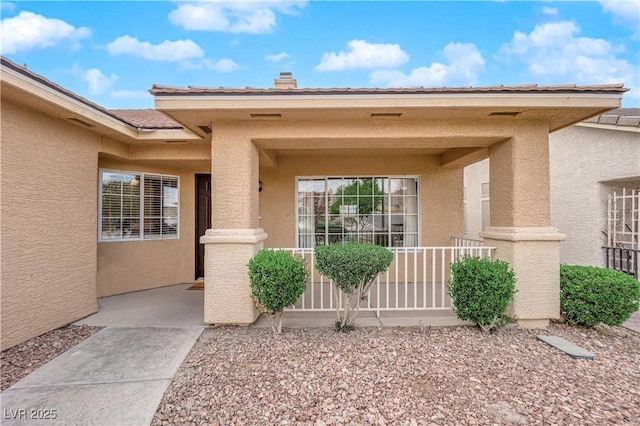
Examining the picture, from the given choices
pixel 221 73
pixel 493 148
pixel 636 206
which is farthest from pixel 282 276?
pixel 221 73

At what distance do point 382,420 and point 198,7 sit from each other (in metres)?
10.4

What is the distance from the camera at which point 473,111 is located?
453cm

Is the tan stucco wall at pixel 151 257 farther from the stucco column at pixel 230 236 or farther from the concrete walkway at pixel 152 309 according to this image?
the stucco column at pixel 230 236

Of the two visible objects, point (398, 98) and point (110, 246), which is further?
point (110, 246)

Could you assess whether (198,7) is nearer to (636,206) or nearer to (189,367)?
(189,367)

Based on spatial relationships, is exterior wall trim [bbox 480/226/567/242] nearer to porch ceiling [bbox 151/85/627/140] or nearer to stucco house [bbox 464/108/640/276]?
porch ceiling [bbox 151/85/627/140]

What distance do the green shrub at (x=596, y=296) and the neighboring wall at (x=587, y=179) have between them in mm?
3549

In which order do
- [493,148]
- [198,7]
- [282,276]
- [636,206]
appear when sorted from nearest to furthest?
[282,276]
[493,148]
[636,206]
[198,7]

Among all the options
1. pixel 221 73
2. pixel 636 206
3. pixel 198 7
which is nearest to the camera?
pixel 636 206

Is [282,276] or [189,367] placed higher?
[282,276]

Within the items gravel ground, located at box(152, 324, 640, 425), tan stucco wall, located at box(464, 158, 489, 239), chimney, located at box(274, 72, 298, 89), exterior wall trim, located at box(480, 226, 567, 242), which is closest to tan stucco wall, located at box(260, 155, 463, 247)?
chimney, located at box(274, 72, 298, 89)

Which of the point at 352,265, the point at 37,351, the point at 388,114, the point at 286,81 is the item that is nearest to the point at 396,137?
the point at 388,114

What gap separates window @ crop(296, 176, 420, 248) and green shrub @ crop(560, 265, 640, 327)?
359 centimetres

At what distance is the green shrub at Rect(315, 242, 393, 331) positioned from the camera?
4227 mm
